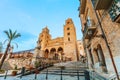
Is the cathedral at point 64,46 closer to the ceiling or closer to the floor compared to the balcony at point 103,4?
closer to the ceiling

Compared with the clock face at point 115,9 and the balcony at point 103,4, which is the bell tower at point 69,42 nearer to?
the balcony at point 103,4

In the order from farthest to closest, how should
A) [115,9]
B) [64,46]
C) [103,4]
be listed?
[64,46], [103,4], [115,9]

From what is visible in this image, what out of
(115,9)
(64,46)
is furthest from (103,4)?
(64,46)

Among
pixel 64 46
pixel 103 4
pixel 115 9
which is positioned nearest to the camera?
pixel 115 9

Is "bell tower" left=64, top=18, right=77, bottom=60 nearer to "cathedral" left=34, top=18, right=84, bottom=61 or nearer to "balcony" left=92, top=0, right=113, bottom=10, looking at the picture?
"cathedral" left=34, top=18, right=84, bottom=61

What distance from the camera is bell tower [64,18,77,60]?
34.1 metres

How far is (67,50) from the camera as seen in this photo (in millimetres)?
34938

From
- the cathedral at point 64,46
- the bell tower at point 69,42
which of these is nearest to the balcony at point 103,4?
the cathedral at point 64,46

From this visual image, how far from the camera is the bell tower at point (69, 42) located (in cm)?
3408

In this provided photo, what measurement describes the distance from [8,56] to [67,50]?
20.1 m

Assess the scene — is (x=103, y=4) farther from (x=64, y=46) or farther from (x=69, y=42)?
(x=64, y=46)

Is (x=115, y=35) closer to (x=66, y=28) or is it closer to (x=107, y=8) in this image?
(x=107, y=8)

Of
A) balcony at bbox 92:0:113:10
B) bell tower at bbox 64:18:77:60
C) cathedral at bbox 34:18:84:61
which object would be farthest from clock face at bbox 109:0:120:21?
bell tower at bbox 64:18:77:60

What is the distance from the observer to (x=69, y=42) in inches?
1432
